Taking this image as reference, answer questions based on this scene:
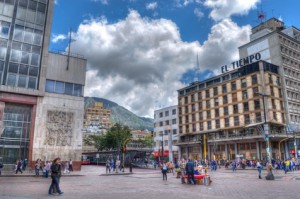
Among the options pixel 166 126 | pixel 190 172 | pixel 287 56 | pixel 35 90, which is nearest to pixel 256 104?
pixel 287 56

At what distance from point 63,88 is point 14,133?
344 inches

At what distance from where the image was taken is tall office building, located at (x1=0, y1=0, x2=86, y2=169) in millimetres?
35000

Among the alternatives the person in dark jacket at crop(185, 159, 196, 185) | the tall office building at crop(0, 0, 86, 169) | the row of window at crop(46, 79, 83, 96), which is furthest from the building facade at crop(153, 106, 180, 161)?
the person in dark jacket at crop(185, 159, 196, 185)

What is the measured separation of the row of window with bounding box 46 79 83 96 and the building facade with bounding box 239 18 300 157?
45.7 m

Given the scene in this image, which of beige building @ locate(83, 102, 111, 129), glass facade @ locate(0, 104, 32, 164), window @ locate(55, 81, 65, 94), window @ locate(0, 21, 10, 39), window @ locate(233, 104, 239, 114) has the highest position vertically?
beige building @ locate(83, 102, 111, 129)

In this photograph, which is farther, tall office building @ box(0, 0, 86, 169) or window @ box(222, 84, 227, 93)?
window @ box(222, 84, 227, 93)

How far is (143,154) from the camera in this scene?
5581cm

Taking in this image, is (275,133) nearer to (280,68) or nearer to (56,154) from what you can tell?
(280,68)

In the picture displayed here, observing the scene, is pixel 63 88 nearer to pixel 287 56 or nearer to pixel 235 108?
pixel 235 108

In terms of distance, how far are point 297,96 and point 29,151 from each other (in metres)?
60.7

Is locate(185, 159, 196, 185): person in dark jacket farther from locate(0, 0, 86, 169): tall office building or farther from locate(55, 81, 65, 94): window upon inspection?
locate(55, 81, 65, 94): window

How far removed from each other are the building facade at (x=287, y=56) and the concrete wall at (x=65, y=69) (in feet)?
150

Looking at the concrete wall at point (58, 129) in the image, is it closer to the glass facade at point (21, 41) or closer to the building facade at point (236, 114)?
the glass facade at point (21, 41)

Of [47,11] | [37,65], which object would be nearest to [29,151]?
[37,65]
